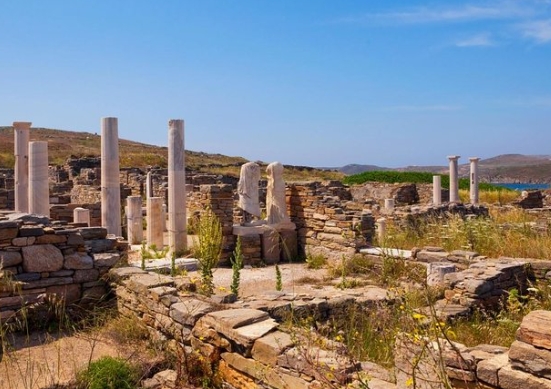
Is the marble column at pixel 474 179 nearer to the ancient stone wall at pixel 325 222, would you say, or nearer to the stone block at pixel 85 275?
the ancient stone wall at pixel 325 222

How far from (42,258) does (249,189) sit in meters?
7.35

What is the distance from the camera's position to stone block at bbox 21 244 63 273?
7.04 meters

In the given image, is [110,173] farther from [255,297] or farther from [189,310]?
[189,310]

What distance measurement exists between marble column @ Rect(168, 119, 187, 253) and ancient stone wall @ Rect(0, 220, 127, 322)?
5832mm

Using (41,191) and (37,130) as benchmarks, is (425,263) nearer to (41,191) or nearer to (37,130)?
(41,191)

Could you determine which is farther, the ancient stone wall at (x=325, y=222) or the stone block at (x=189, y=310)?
the ancient stone wall at (x=325, y=222)

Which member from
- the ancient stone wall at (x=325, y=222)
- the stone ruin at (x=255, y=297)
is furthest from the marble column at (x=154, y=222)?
the ancient stone wall at (x=325, y=222)

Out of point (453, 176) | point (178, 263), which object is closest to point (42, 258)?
point (178, 263)

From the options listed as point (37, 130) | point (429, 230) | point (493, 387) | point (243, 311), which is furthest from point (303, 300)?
point (37, 130)

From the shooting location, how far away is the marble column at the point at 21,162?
15.1m

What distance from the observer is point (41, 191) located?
13.2m

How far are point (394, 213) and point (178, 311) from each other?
12195mm

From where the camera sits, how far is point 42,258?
713cm

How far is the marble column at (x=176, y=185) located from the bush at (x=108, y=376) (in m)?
8.77
